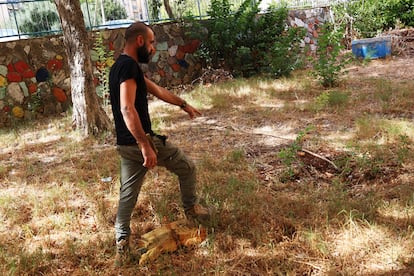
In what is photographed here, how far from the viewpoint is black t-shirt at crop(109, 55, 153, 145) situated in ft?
7.83

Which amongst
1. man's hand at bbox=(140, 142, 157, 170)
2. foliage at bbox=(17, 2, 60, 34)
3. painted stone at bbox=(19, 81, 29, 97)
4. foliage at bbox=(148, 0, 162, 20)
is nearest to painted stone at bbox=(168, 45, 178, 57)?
foliage at bbox=(148, 0, 162, 20)

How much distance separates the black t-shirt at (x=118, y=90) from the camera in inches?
94.0

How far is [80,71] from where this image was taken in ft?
17.4

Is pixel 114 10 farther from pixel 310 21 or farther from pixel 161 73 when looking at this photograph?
pixel 310 21

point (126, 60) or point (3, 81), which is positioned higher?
point (126, 60)

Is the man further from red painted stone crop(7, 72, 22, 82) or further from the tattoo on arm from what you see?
red painted stone crop(7, 72, 22, 82)

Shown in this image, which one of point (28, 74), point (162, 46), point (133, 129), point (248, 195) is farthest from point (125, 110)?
point (162, 46)

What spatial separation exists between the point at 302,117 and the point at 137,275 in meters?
3.86

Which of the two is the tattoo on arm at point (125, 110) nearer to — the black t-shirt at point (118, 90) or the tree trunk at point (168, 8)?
the black t-shirt at point (118, 90)

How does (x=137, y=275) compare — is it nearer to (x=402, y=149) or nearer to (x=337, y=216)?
(x=337, y=216)

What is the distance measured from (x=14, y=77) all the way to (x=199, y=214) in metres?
5.38

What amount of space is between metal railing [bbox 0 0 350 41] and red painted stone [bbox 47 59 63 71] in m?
0.73

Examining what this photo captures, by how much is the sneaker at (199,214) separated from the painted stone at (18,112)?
16.7 ft

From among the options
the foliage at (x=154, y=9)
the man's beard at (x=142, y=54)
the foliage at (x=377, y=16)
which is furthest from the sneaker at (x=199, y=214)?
the foliage at (x=377, y=16)
